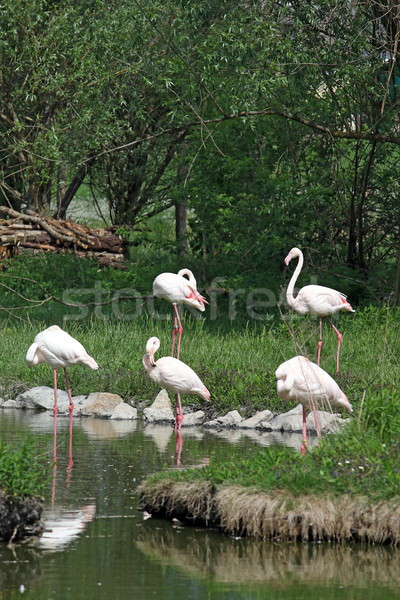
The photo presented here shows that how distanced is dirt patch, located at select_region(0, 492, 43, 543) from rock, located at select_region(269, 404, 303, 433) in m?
4.71

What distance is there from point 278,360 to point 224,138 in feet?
20.6

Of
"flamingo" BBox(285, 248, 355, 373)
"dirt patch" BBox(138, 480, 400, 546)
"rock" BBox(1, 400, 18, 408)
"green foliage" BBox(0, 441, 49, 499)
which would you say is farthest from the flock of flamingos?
"green foliage" BBox(0, 441, 49, 499)

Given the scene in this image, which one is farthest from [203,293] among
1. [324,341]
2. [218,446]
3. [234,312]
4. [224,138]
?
[218,446]

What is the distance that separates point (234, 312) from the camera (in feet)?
52.2

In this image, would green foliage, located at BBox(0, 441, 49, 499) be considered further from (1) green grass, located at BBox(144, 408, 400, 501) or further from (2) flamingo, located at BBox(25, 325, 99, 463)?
(2) flamingo, located at BBox(25, 325, 99, 463)

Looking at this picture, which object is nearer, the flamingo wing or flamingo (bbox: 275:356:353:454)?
flamingo (bbox: 275:356:353:454)

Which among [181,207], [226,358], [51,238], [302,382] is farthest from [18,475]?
[181,207]

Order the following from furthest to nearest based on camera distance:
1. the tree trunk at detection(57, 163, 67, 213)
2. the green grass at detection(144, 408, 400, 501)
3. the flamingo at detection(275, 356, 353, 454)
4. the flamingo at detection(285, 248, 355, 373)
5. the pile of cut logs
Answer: the tree trunk at detection(57, 163, 67, 213)
the pile of cut logs
the flamingo at detection(285, 248, 355, 373)
the flamingo at detection(275, 356, 353, 454)
the green grass at detection(144, 408, 400, 501)

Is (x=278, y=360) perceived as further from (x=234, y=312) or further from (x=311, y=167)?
(x=311, y=167)

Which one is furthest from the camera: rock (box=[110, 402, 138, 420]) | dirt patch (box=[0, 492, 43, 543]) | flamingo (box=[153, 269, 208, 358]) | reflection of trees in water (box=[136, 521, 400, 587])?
flamingo (box=[153, 269, 208, 358])

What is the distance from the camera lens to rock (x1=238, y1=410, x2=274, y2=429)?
10.4 m

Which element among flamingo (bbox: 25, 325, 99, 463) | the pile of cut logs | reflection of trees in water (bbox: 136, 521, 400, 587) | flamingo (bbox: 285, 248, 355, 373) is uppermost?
the pile of cut logs

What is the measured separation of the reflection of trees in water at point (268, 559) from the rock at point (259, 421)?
4.32m

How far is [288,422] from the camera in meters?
10.3
